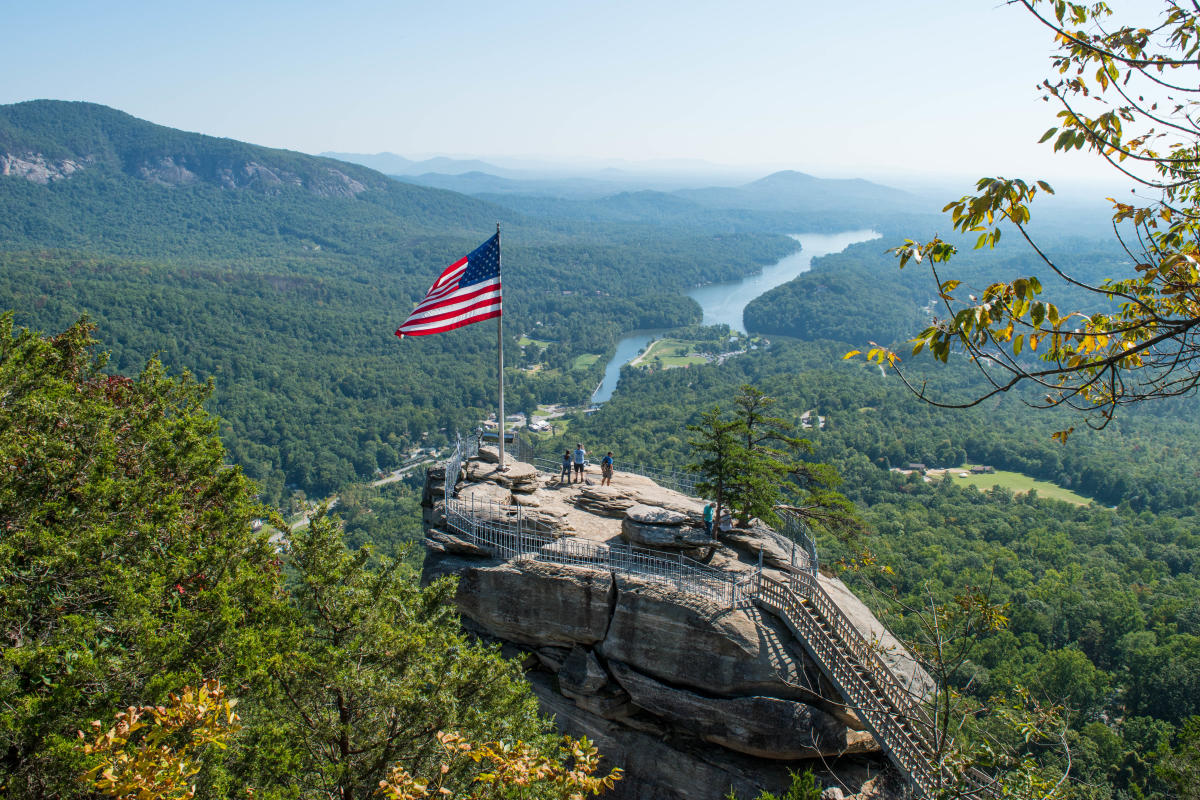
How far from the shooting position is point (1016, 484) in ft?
235

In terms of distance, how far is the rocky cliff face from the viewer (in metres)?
15.4

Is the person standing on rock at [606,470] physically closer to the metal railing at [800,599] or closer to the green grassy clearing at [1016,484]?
the metal railing at [800,599]

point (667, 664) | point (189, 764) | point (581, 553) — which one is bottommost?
point (667, 664)

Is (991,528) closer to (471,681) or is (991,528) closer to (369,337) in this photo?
(471,681)

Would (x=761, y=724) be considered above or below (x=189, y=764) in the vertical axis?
below

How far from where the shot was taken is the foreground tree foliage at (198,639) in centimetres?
1027

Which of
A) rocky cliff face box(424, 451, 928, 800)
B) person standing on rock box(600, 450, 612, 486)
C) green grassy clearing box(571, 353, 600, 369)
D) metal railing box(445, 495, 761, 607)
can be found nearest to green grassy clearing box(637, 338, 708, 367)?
green grassy clearing box(571, 353, 600, 369)

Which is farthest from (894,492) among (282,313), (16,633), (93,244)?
(93,244)

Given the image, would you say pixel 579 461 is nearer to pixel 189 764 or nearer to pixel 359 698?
pixel 359 698

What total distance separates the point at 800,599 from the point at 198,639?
12.6 meters

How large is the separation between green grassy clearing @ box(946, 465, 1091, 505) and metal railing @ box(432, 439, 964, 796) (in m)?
60.2

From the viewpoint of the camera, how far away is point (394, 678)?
39.1ft

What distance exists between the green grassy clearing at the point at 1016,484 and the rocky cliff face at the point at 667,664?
5976 cm

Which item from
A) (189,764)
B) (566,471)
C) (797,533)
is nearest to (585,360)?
(566,471)
